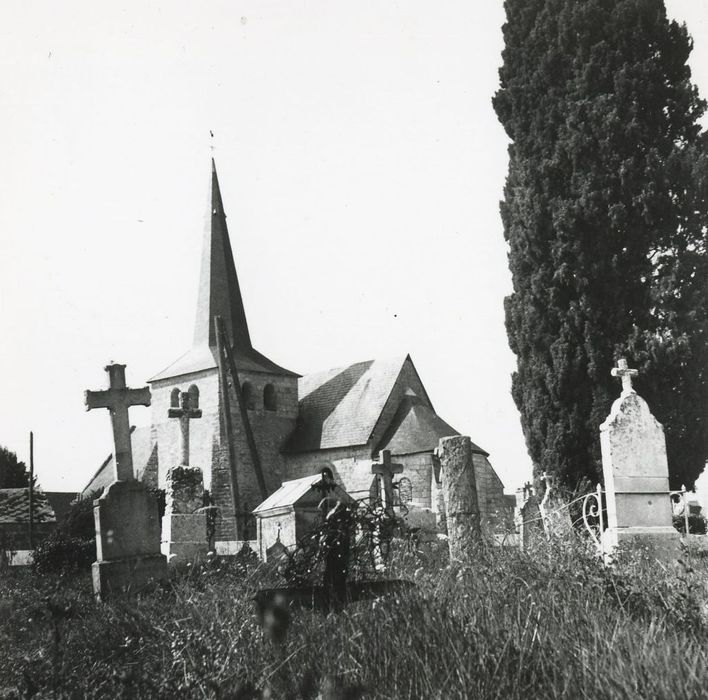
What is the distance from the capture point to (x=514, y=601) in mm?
5004

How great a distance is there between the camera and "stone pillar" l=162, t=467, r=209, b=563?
13.2 metres

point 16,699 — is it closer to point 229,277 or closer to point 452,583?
point 452,583

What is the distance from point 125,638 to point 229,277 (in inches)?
1248

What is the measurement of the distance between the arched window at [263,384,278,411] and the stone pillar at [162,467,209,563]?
22081 millimetres

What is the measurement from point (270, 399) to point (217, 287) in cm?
527

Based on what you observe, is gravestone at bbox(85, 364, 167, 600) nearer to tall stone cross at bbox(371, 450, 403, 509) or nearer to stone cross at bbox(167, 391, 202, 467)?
tall stone cross at bbox(371, 450, 403, 509)

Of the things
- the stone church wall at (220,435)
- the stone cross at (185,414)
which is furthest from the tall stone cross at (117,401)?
the stone church wall at (220,435)

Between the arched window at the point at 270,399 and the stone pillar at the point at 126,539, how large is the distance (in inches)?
1031

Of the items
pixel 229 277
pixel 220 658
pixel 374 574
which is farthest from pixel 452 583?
pixel 229 277

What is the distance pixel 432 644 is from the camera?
4191 millimetres

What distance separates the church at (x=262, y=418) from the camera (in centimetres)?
3134

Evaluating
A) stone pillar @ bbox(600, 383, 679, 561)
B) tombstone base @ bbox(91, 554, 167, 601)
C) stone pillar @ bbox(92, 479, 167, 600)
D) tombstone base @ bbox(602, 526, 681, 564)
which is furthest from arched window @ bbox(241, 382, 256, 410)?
tombstone base @ bbox(602, 526, 681, 564)

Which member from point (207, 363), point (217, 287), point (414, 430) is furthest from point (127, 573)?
point (217, 287)

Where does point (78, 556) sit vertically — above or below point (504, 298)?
below
